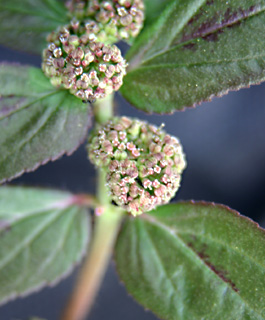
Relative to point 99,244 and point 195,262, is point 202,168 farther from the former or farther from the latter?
point 195,262

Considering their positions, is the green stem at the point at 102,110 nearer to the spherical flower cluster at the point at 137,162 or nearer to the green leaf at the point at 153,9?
the spherical flower cluster at the point at 137,162

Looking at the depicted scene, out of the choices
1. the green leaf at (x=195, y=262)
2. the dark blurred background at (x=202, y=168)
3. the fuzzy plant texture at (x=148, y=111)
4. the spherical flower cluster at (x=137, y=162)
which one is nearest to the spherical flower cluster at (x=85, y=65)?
the fuzzy plant texture at (x=148, y=111)

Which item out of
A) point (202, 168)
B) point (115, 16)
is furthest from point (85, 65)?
point (202, 168)

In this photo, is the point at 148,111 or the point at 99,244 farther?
the point at 99,244

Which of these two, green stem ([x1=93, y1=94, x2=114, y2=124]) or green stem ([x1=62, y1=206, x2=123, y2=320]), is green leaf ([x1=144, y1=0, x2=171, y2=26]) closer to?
green stem ([x1=93, y1=94, x2=114, y2=124])

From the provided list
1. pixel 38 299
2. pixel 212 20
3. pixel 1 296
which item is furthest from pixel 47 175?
pixel 212 20

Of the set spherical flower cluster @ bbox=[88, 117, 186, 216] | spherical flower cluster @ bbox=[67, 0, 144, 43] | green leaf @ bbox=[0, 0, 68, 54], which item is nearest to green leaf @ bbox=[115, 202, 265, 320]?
spherical flower cluster @ bbox=[88, 117, 186, 216]

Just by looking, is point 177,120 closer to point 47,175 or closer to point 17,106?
point 47,175
